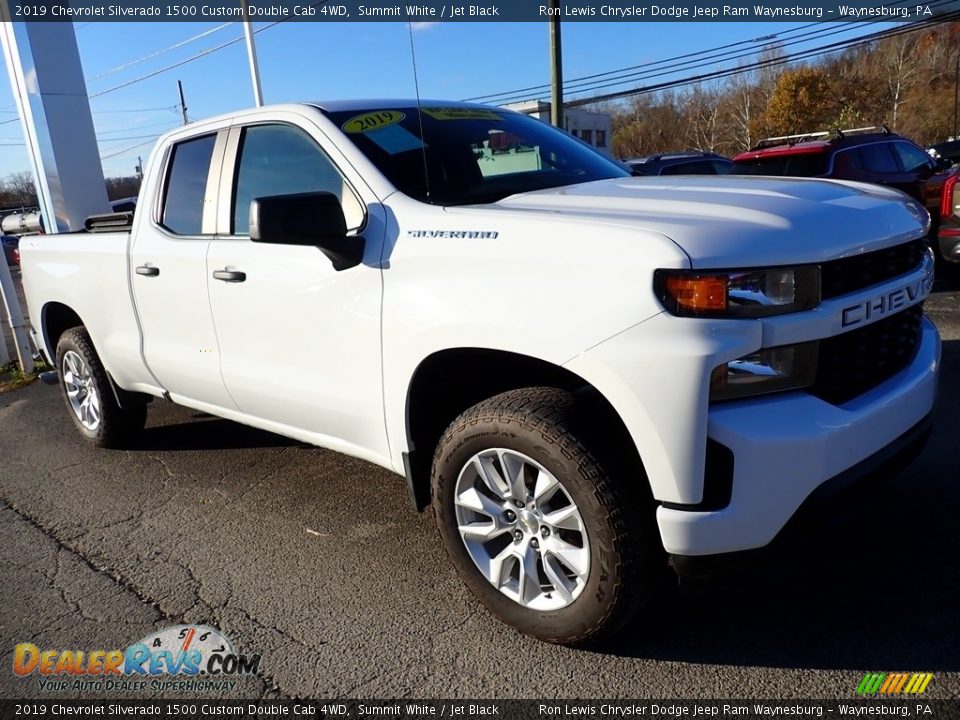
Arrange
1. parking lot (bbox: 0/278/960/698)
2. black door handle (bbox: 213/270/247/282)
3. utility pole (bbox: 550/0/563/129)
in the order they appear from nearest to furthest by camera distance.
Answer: parking lot (bbox: 0/278/960/698)
black door handle (bbox: 213/270/247/282)
utility pole (bbox: 550/0/563/129)

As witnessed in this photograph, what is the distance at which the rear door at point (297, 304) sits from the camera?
2834 mm

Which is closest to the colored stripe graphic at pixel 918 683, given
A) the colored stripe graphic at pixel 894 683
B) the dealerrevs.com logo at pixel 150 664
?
the colored stripe graphic at pixel 894 683

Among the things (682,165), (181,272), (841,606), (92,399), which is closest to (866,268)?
(841,606)

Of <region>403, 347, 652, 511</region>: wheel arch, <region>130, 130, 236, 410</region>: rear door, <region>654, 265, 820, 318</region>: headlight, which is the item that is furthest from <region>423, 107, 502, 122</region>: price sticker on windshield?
<region>654, 265, 820, 318</region>: headlight

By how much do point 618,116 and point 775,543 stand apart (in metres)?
76.5

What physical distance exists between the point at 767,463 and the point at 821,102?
210 ft

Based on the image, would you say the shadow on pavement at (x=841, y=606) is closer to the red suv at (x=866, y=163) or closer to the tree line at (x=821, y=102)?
the red suv at (x=866, y=163)

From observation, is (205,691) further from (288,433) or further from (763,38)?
(763,38)

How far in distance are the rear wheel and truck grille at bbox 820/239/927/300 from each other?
4.06 meters

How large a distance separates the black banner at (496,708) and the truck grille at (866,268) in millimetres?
1177

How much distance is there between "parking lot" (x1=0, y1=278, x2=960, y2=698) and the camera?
93.0 inches

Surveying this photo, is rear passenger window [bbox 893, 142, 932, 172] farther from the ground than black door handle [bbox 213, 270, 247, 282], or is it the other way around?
black door handle [bbox 213, 270, 247, 282]

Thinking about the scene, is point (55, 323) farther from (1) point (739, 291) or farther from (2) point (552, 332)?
(1) point (739, 291)

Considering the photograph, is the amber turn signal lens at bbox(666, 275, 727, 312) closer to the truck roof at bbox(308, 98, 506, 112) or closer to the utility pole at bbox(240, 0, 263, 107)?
the truck roof at bbox(308, 98, 506, 112)
